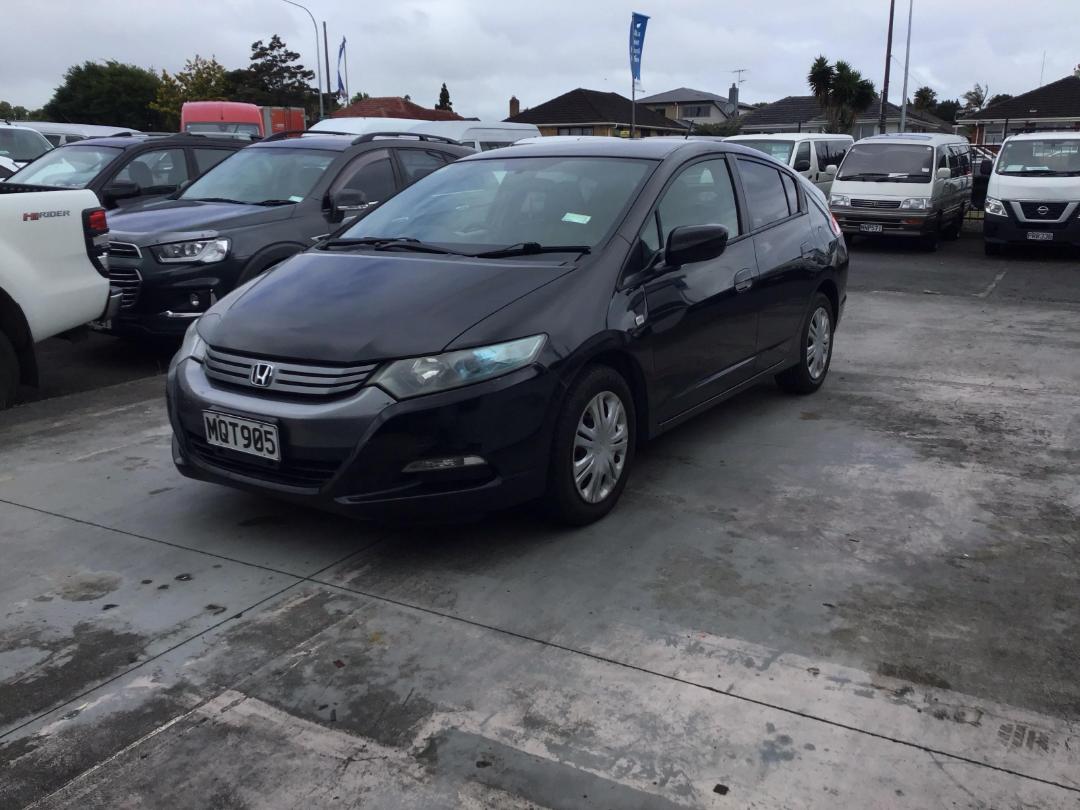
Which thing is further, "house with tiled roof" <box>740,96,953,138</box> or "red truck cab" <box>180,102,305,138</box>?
"house with tiled roof" <box>740,96,953,138</box>

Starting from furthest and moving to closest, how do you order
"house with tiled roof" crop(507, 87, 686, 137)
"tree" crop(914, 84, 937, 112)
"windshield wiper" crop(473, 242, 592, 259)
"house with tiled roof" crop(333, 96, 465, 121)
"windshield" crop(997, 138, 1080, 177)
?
"tree" crop(914, 84, 937, 112) → "house with tiled roof" crop(507, 87, 686, 137) → "house with tiled roof" crop(333, 96, 465, 121) → "windshield" crop(997, 138, 1080, 177) → "windshield wiper" crop(473, 242, 592, 259)

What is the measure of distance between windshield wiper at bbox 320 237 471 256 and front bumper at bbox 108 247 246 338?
2.63 metres

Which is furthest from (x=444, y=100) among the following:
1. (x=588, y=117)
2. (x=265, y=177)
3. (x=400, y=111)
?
(x=265, y=177)

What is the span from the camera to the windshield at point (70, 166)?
10.4 metres

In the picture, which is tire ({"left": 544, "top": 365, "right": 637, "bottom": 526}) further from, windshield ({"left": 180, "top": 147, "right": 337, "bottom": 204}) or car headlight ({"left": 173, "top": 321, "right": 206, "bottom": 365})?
windshield ({"left": 180, "top": 147, "right": 337, "bottom": 204})

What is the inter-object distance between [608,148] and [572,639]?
2.94 meters

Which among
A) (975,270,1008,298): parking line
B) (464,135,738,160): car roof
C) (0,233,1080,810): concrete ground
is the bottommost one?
(975,270,1008,298): parking line

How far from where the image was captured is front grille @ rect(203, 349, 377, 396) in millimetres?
3893

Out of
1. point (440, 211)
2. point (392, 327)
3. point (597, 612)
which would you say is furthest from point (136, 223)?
point (597, 612)

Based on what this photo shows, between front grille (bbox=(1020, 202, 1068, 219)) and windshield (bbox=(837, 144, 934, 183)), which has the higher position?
windshield (bbox=(837, 144, 934, 183))

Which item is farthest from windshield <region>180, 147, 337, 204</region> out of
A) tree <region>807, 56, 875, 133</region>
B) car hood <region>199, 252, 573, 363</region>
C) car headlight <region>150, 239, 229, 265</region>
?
tree <region>807, 56, 875, 133</region>

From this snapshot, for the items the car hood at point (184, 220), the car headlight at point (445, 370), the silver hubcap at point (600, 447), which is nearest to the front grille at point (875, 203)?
the car hood at point (184, 220)

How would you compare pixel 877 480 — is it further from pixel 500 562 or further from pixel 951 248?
pixel 951 248

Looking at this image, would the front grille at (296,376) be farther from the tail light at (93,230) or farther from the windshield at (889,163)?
the windshield at (889,163)
